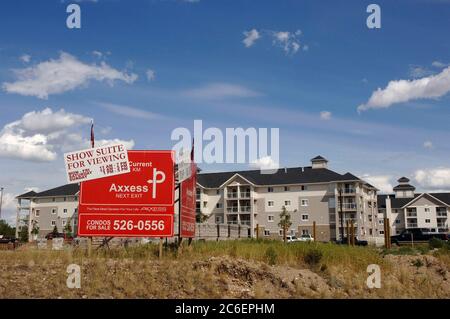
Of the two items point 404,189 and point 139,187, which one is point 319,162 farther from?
point 139,187

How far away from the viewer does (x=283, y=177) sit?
283ft

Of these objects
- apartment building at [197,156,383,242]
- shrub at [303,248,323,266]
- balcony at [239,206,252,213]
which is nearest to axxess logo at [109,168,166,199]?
shrub at [303,248,323,266]

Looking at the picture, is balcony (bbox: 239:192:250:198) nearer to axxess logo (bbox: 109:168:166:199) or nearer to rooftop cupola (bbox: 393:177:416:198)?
rooftop cupola (bbox: 393:177:416:198)

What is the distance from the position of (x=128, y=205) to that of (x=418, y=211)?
9532cm

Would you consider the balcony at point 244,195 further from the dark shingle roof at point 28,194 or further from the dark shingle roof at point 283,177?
the dark shingle roof at point 28,194

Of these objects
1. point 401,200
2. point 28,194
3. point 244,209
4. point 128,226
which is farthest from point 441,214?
point 128,226

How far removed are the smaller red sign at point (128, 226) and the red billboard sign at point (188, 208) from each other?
668 millimetres

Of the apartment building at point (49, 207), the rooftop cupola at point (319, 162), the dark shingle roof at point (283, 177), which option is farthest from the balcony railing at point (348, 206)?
the apartment building at point (49, 207)

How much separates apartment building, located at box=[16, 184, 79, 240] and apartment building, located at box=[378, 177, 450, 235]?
62.3 metres

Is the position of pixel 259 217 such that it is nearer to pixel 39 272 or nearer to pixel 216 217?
pixel 216 217

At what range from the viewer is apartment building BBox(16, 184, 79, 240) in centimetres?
9675

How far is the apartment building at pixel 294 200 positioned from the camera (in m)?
79.6
